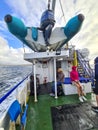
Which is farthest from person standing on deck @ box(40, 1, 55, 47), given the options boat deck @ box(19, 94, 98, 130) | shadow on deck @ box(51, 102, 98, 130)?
shadow on deck @ box(51, 102, 98, 130)

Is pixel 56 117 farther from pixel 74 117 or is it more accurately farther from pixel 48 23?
pixel 48 23

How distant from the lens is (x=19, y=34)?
7.39m

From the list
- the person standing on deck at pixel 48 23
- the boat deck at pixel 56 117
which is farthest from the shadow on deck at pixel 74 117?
the person standing on deck at pixel 48 23

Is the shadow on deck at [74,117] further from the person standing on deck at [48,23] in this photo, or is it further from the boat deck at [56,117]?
the person standing on deck at [48,23]

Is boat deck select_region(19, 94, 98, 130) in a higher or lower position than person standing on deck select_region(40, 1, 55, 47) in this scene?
lower

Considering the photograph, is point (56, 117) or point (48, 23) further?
point (48, 23)

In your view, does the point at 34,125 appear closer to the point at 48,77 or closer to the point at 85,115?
the point at 85,115

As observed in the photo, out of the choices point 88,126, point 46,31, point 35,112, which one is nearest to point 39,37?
point 46,31

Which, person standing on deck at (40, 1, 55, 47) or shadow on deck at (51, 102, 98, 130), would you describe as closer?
shadow on deck at (51, 102, 98, 130)

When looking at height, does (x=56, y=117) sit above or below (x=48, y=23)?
below

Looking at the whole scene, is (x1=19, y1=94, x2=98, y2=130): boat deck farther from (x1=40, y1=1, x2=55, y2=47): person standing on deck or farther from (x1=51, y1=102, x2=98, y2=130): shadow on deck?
(x1=40, y1=1, x2=55, y2=47): person standing on deck

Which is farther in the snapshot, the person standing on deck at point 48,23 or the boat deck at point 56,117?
the person standing on deck at point 48,23

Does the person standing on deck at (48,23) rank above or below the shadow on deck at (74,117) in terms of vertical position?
above

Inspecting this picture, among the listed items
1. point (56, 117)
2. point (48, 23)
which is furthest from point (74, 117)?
point (48, 23)
